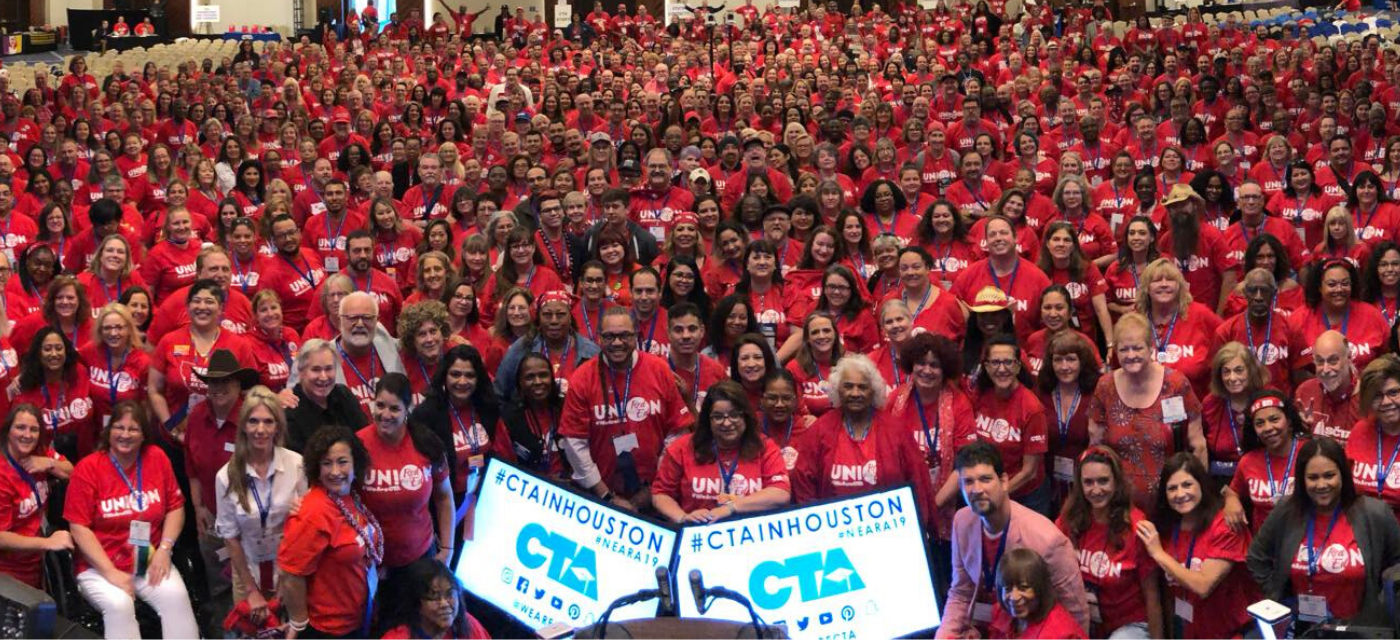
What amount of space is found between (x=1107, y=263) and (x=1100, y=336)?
1.17 meters

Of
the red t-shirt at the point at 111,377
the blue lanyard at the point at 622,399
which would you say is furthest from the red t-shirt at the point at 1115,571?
the red t-shirt at the point at 111,377

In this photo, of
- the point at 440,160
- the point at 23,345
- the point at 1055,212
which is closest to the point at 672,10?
the point at 440,160

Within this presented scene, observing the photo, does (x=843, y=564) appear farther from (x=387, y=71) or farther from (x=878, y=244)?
(x=387, y=71)

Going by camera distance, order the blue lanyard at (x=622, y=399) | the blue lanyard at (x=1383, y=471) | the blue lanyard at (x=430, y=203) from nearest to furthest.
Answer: the blue lanyard at (x=1383, y=471), the blue lanyard at (x=622, y=399), the blue lanyard at (x=430, y=203)

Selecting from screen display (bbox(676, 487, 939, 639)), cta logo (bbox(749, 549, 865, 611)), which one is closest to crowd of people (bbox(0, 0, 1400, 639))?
screen display (bbox(676, 487, 939, 639))

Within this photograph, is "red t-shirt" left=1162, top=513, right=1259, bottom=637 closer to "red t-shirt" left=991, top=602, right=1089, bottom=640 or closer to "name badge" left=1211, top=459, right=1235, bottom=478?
"red t-shirt" left=991, top=602, right=1089, bottom=640

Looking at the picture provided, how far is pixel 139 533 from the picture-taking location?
22.9ft

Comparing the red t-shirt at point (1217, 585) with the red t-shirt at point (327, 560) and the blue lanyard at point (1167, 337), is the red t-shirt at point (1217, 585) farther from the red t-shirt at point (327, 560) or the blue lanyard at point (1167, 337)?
the red t-shirt at point (327, 560)

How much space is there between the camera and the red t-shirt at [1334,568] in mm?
6258

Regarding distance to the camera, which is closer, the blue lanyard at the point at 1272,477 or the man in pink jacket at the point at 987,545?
the man in pink jacket at the point at 987,545

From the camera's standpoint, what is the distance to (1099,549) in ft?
21.6

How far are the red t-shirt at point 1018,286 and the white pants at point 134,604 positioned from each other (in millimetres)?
4775

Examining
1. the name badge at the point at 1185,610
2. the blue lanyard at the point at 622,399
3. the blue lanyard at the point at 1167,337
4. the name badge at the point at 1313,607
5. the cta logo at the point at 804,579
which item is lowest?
the name badge at the point at 1185,610

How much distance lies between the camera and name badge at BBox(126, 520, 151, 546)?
6977mm
